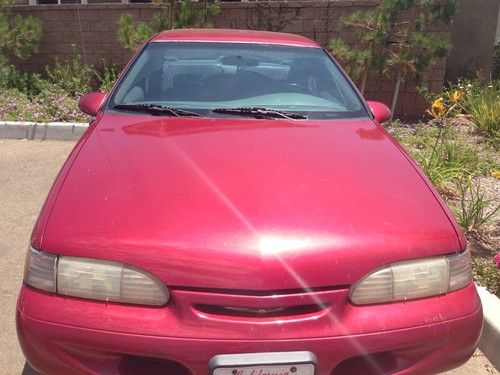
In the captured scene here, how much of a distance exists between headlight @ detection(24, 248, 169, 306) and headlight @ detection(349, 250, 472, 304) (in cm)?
67

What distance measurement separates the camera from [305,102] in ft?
10.1

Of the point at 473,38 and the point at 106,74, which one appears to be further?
the point at 473,38

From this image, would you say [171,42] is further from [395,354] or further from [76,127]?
[76,127]

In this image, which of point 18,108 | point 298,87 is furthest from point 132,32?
point 298,87

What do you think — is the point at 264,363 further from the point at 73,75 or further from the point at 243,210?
the point at 73,75

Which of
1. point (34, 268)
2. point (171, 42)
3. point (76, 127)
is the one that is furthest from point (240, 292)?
point (76, 127)

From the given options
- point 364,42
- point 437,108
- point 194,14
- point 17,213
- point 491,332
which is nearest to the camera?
point 491,332

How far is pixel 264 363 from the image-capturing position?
1705 mm

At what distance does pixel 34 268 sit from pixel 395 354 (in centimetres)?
127

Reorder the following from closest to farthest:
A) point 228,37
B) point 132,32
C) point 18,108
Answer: point 228,37 < point 18,108 < point 132,32

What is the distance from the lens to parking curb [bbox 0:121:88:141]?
252 inches

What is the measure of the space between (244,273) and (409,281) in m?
0.59

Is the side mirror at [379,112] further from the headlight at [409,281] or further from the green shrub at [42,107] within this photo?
the green shrub at [42,107]

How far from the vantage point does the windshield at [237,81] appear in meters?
3.00
